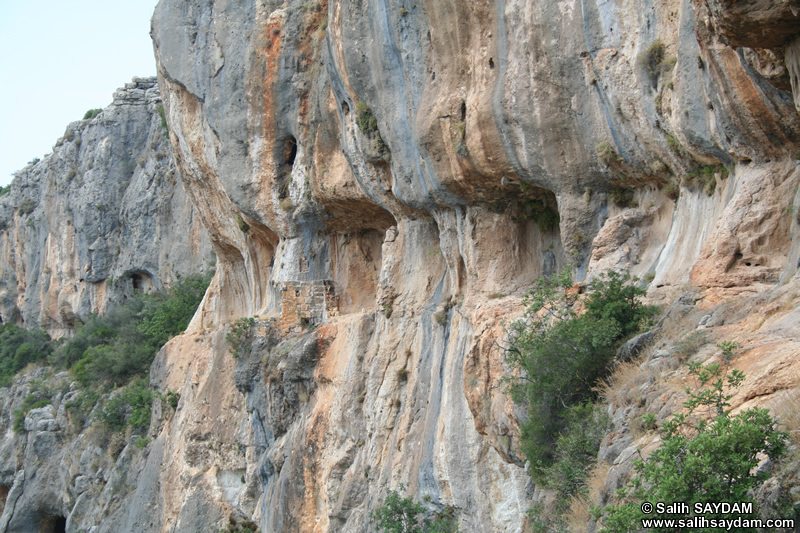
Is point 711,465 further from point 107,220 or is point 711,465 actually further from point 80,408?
point 107,220

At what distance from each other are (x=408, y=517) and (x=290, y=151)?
9636mm

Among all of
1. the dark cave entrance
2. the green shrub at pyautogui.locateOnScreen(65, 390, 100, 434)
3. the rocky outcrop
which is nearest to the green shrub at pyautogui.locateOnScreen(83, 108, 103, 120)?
the green shrub at pyautogui.locateOnScreen(65, 390, 100, 434)

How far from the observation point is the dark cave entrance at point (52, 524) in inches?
1099

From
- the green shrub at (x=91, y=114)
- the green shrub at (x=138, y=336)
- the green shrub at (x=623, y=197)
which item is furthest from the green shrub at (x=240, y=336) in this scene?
the green shrub at (x=91, y=114)

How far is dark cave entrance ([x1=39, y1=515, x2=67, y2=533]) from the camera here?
27.9 m

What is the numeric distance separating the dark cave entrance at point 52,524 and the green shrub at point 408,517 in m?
20.0

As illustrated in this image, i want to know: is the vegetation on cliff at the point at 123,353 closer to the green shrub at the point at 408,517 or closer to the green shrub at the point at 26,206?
the green shrub at the point at 26,206

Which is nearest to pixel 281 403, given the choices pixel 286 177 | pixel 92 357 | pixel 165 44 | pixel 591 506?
pixel 286 177

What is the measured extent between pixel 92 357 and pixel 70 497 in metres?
6.10

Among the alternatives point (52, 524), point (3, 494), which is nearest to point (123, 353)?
point (52, 524)

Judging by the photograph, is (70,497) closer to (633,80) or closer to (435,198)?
(435,198)

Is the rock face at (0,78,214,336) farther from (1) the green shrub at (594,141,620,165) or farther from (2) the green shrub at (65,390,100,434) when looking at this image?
(1) the green shrub at (594,141,620,165)

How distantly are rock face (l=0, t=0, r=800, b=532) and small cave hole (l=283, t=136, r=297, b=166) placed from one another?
0.18 ft

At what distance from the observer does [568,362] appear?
8.04 metres
